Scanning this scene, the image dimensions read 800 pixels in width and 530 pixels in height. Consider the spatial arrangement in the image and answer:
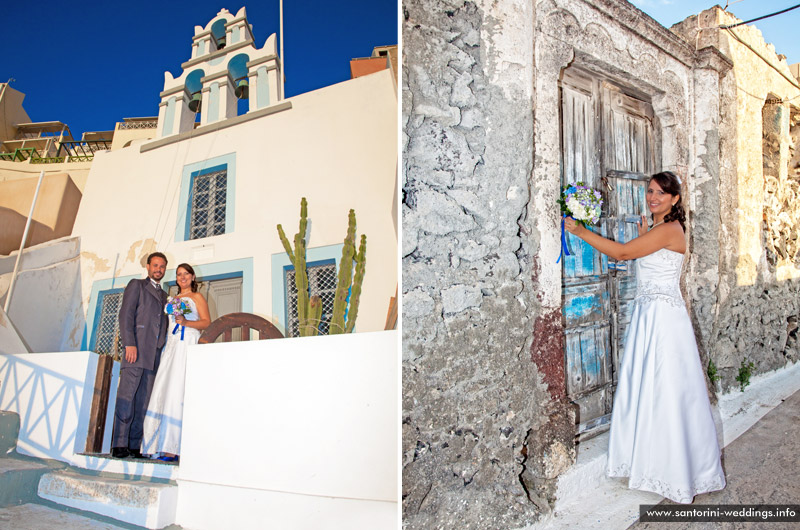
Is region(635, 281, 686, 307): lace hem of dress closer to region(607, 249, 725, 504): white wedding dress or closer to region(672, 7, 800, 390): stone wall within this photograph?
region(607, 249, 725, 504): white wedding dress

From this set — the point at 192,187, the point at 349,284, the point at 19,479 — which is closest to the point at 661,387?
the point at 349,284

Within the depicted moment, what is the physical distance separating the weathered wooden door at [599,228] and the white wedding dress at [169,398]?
6.10ft

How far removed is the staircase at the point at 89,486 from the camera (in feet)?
5.00

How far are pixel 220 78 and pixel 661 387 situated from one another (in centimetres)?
220

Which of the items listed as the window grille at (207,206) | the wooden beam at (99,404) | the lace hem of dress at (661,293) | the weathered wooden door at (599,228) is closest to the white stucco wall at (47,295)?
the wooden beam at (99,404)

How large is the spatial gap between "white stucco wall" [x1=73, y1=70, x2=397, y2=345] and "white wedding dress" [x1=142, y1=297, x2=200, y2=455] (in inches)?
8.4

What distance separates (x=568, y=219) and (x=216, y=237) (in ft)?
5.07

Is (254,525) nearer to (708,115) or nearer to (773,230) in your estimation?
(708,115)

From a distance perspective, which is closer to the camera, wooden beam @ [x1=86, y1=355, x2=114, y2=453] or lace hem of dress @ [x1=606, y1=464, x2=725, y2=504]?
wooden beam @ [x1=86, y1=355, x2=114, y2=453]

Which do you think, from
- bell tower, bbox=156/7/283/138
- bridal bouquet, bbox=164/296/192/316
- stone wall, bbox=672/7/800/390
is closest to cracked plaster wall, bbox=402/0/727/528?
bell tower, bbox=156/7/283/138

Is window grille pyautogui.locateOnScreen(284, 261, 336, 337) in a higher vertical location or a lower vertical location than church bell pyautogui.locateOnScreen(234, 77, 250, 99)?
lower

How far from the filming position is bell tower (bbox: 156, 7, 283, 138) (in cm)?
191

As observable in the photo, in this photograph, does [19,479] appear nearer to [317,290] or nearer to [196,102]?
[317,290]

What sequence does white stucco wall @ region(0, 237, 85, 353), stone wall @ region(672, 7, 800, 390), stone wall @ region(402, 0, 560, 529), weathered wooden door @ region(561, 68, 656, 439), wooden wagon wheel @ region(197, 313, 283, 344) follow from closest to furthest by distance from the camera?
1. white stucco wall @ region(0, 237, 85, 353)
2. wooden wagon wheel @ region(197, 313, 283, 344)
3. stone wall @ region(402, 0, 560, 529)
4. weathered wooden door @ region(561, 68, 656, 439)
5. stone wall @ region(672, 7, 800, 390)
